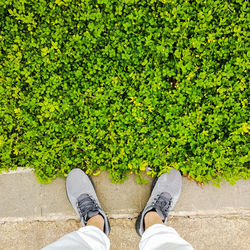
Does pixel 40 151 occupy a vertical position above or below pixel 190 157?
below

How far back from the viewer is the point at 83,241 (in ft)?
7.27

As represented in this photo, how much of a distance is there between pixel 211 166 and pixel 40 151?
89.9 inches

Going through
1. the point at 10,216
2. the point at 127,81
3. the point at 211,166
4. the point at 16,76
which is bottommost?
the point at 10,216

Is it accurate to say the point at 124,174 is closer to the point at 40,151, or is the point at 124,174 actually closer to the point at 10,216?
the point at 40,151

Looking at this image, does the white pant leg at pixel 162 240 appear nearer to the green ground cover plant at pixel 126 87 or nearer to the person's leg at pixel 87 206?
the person's leg at pixel 87 206

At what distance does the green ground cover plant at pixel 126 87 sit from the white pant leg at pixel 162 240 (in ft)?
2.48

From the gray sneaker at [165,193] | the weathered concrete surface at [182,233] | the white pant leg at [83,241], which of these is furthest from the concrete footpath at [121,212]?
the white pant leg at [83,241]

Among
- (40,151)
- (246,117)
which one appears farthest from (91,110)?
(246,117)

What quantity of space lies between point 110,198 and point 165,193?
747mm

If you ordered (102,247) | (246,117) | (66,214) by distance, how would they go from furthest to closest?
(66,214) < (246,117) < (102,247)

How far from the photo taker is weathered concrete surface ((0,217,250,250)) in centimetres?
301

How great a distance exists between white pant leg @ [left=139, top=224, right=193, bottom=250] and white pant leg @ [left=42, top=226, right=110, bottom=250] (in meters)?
0.44

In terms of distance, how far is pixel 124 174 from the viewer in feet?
9.96

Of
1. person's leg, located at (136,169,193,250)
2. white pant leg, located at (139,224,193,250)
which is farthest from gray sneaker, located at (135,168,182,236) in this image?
white pant leg, located at (139,224,193,250)
